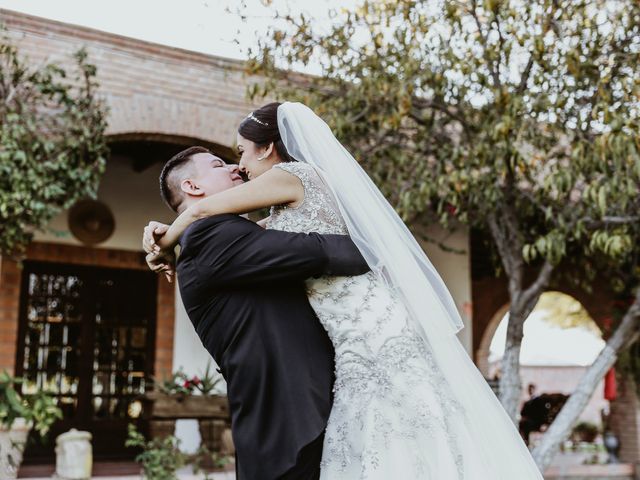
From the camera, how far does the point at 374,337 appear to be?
7.20ft

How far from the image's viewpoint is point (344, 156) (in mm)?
2590

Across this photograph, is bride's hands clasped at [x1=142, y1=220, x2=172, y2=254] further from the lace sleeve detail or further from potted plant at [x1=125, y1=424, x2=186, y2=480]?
potted plant at [x1=125, y1=424, x2=186, y2=480]

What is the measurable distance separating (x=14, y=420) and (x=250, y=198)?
5244 mm

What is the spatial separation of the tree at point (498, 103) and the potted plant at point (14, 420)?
3223 millimetres

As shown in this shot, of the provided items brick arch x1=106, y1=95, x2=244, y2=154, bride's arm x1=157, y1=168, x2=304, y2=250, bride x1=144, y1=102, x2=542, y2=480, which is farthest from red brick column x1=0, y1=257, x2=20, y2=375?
bride's arm x1=157, y1=168, x2=304, y2=250

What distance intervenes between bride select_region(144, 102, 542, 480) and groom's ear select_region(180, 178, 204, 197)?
0.14 meters

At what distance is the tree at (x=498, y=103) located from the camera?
550 cm

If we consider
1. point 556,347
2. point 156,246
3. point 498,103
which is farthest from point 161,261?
point 556,347

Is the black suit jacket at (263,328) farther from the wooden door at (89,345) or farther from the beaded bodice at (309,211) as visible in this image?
the wooden door at (89,345)

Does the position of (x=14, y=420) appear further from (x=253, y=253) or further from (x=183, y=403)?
(x=253, y=253)

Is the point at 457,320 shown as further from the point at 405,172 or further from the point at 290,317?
the point at 405,172

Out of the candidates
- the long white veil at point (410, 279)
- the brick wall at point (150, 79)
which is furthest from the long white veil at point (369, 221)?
the brick wall at point (150, 79)

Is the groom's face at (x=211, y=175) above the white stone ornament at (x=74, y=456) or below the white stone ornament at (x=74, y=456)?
above

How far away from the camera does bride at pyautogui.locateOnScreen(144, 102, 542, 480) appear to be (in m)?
2.11
